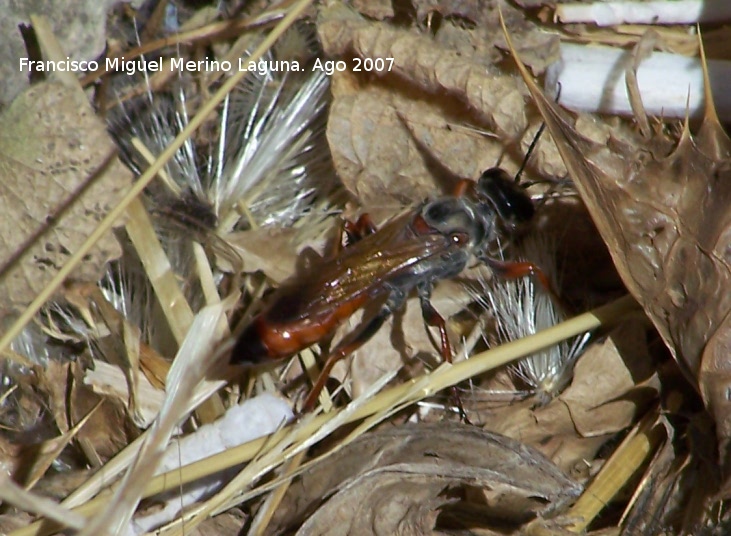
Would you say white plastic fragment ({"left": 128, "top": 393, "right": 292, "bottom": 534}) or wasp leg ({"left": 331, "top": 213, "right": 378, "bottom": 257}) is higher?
wasp leg ({"left": 331, "top": 213, "right": 378, "bottom": 257})

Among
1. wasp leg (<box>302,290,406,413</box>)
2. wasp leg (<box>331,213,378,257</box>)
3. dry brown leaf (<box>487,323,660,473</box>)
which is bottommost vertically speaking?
dry brown leaf (<box>487,323,660,473</box>)

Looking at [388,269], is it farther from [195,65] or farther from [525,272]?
[195,65]

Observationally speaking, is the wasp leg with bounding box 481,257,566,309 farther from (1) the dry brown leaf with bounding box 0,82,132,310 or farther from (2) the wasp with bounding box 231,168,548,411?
(1) the dry brown leaf with bounding box 0,82,132,310

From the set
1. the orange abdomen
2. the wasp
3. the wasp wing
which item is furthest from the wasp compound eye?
the orange abdomen

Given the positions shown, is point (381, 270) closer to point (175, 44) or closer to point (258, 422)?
point (258, 422)

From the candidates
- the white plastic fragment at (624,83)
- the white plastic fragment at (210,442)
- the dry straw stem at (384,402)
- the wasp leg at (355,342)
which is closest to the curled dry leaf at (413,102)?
the white plastic fragment at (624,83)

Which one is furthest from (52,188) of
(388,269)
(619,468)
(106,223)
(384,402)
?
(619,468)

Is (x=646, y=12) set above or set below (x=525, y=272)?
above
